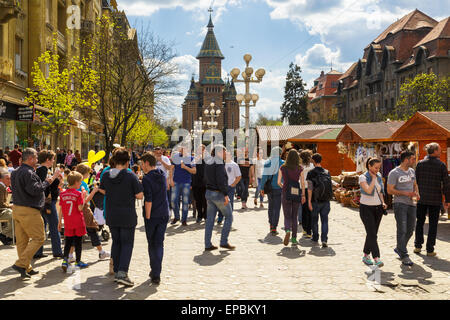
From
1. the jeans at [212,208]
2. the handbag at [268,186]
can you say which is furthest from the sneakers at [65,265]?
the handbag at [268,186]

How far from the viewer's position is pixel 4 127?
74.0 ft

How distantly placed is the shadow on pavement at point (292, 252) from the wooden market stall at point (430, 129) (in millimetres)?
5662

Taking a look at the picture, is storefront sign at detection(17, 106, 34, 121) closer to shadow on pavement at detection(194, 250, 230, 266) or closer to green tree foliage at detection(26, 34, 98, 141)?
green tree foliage at detection(26, 34, 98, 141)

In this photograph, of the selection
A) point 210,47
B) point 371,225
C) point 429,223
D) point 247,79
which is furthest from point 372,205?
point 210,47

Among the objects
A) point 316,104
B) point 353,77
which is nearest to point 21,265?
point 353,77

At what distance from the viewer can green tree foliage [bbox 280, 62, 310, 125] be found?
86.7 m

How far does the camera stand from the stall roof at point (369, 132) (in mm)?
17764

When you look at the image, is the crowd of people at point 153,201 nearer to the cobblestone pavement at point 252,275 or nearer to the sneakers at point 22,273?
the sneakers at point 22,273

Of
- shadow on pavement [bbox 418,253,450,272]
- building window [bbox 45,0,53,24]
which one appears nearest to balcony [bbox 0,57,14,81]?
building window [bbox 45,0,53,24]

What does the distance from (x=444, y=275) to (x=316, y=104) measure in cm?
9820

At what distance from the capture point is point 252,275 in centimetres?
705

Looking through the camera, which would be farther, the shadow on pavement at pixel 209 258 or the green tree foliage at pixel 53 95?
the green tree foliage at pixel 53 95

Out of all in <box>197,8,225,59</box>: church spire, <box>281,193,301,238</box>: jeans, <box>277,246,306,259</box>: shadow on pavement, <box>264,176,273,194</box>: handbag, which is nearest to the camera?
<box>277,246,306,259</box>: shadow on pavement

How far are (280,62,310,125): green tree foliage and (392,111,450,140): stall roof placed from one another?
72.3m
